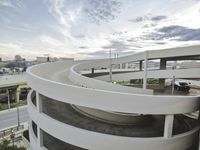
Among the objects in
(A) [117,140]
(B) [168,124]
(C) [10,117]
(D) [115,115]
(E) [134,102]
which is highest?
(E) [134,102]

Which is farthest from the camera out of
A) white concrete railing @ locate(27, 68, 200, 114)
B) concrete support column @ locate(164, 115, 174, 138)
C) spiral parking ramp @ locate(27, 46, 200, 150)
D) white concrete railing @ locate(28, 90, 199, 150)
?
white concrete railing @ locate(28, 90, 199, 150)

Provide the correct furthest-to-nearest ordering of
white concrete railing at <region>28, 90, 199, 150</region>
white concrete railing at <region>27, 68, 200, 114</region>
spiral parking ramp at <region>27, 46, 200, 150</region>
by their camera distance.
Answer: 1. white concrete railing at <region>28, 90, 199, 150</region>
2. spiral parking ramp at <region>27, 46, 200, 150</region>
3. white concrete railing at <region>27, 68, 200, 114</region>

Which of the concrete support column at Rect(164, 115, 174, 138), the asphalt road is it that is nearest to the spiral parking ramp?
the concrete support column at Rect(164, 115, 174, 138)

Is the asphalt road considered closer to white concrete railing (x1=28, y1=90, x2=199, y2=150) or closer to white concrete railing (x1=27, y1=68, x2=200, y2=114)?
white concrete railing (x1=28, y1=90, x2=199, y2=150)

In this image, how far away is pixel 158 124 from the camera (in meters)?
12.2

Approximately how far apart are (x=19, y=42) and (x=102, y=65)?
1692 cm

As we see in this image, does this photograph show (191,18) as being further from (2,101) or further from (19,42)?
(2,101)

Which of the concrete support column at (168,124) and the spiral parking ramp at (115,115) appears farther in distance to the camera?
the concrete support column at (168,124)

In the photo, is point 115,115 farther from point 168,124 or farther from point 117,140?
point 168,124

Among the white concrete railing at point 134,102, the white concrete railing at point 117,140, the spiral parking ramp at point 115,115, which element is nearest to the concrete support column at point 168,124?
the spiral parking ramp at point 115,115

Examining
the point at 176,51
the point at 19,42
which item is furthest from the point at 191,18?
the point at 19,42

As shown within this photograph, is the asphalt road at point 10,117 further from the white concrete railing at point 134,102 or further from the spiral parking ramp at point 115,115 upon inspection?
the white concrete railing at point 134,102

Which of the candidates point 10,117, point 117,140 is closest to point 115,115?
point 117,140

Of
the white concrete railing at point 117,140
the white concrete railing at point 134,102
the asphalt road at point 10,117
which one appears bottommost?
the asphalt road at point 10,117
